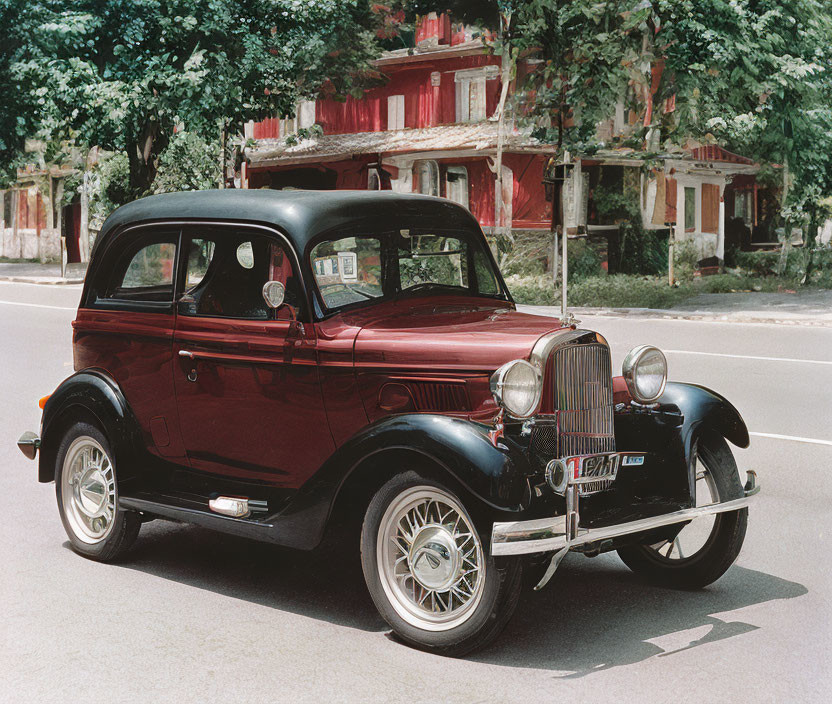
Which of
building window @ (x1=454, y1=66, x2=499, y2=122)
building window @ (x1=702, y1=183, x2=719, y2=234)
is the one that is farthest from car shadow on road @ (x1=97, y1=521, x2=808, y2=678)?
building window @ (x1=702, y1=183, x2=719, y2=234)

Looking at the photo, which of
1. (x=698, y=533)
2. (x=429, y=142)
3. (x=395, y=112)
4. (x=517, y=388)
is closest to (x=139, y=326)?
(x=517, y=388)

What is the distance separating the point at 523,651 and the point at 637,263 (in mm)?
29780

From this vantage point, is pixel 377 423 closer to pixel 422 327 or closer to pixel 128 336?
pixel 422 327

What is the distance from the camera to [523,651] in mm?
4926

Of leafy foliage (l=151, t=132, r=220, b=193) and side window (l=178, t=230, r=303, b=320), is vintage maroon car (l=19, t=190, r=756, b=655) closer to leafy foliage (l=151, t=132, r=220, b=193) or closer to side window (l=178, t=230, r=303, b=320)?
side window (l=178, t=230, r=303, b=320)

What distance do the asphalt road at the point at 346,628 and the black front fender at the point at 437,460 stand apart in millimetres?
599

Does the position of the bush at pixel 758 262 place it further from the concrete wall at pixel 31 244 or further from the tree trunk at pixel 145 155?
the concrete wall at pixel 31 244

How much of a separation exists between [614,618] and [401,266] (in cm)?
211

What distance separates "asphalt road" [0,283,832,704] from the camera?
179 inches

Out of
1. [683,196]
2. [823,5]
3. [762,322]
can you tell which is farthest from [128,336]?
[683,196]

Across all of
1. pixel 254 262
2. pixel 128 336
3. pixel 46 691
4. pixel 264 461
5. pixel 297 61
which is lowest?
pixel 46 691

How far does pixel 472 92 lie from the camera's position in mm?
37469

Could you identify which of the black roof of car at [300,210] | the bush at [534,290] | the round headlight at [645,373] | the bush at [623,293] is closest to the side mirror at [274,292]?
the black roof of car at [300,210]

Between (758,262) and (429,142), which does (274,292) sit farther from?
(758,262)
